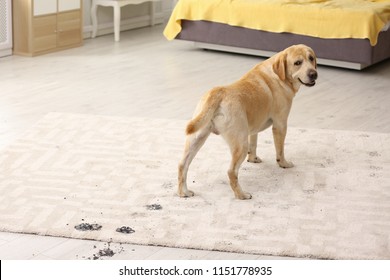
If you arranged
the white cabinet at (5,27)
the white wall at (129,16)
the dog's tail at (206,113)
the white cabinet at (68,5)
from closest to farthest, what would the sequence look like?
the dog's tail at (206,113), the white cabinet at (5,27), the white cabinet at (68,5), the white wall at (129,16)

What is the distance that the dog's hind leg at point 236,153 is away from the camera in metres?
3.21

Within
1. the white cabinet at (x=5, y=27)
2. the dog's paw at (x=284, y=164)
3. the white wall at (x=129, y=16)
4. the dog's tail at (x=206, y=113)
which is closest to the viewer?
the dog's tail at (x=206, y=113)

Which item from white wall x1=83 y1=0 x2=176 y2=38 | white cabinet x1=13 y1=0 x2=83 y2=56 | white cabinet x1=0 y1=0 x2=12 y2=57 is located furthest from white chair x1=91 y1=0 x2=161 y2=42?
A: white cabinet x1=0 y1=0 x2=12 y2=57

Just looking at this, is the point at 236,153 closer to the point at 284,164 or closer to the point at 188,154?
the point at 188,154

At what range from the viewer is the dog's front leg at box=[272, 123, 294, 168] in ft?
11.8

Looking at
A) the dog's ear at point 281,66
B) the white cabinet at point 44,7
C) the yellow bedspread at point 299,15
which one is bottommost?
the white cabinet at point 44,7

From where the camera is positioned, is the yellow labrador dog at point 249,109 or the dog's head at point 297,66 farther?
Result: the dog's head at point 297,66

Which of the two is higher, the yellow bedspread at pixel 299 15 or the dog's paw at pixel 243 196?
the yellow bedspread at pixel 299 15

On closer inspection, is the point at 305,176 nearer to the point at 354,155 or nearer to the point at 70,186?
the point at 354,155

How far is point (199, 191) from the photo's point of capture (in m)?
3.35

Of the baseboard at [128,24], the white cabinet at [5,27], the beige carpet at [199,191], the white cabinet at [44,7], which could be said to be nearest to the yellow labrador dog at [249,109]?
the beige carpet at [199,191]

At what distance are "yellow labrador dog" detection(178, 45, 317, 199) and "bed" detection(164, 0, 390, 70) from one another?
7.27 ft

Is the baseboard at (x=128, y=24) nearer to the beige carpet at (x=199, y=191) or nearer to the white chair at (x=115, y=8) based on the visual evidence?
the white chair at (x=115, y=8)

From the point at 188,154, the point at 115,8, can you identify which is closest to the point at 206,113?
the point at 188,154
